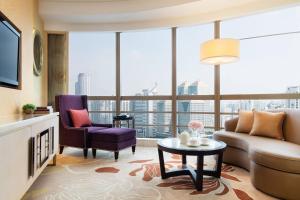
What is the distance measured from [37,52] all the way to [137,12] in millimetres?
2050

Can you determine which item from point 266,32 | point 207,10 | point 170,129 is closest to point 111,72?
point 170,129

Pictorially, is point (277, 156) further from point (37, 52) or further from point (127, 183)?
point (37, 52)

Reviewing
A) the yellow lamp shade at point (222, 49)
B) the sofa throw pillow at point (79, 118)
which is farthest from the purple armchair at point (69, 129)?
the yellow lamp shade at point (222, 49)

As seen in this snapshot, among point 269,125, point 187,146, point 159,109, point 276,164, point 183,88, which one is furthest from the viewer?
point 159,109

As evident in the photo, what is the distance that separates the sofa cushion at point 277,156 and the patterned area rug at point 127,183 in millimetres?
334

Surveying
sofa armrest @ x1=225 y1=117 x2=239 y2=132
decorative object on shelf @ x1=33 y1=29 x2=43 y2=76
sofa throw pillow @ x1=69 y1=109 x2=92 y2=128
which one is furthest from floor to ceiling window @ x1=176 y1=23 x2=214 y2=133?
decorative object on shelf @ x1=33 y1=29 x2=43 y2=76

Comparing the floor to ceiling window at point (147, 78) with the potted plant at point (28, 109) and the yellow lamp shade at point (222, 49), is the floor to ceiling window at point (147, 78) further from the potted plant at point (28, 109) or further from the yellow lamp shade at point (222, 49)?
the potted plant at point (28, 109)

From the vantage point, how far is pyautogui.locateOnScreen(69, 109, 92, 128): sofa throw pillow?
420 cm

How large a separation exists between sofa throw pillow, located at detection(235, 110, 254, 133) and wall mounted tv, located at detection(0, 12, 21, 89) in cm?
332

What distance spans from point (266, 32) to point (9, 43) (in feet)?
13.5

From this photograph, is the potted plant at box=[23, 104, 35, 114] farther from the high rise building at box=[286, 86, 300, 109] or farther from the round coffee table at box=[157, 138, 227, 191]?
the high rise building at box=[286, 86, 300, 109]

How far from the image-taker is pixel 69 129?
4.00 m

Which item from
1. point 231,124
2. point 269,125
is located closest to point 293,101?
point 269,125

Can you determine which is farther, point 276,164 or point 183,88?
point 183,88
